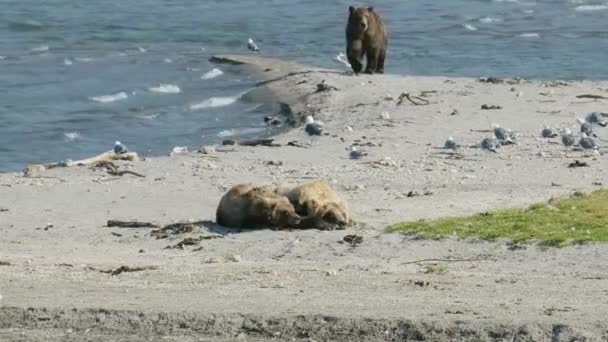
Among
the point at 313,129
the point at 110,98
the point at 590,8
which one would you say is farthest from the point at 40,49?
the point at 590,8

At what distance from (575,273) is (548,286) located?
1.40 feet

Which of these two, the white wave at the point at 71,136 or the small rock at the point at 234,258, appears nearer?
the small rock at the point at 234,258

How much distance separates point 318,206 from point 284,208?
10.8 inches

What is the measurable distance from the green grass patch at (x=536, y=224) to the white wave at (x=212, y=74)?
15.4m

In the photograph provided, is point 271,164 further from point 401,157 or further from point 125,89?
point 125,89

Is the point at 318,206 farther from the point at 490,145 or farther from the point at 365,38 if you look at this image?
the point at 365,38

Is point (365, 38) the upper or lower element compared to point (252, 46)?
upper

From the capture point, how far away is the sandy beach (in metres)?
9.22

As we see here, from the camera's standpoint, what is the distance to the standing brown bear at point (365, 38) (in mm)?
23844

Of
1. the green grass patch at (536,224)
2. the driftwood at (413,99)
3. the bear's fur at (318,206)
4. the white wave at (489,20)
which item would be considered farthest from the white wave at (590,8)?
the bear's fur at (318,206)

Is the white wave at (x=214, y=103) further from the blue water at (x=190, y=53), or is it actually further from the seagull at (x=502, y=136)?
the seagull at (x=502, y=136)

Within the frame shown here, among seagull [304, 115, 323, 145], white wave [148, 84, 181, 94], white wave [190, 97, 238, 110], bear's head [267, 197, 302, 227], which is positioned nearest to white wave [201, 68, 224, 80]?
white wave [148, 84, 181, 94]

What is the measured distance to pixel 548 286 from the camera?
32.1 feet

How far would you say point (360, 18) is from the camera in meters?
23.8
